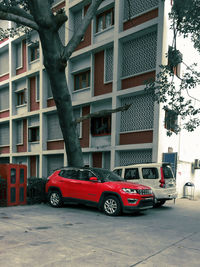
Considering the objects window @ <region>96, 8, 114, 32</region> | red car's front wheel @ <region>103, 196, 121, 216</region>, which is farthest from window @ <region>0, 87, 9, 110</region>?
red car's front wheel @ <region>103, 196, 121, 216</region>

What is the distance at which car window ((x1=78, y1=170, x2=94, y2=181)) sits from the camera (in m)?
9.92

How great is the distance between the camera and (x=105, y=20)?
1803 cm

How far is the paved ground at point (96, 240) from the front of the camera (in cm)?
455

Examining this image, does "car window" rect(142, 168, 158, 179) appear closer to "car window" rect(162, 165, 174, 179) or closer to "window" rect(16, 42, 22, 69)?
"car window" rect(162, 165, 174, 179)

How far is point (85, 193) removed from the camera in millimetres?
9656

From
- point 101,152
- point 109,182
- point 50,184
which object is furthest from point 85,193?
point 101,152

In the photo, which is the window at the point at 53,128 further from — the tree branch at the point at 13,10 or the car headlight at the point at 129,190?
the car headlight at the point at 129,190

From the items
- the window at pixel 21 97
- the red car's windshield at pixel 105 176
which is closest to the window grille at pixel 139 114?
the red car's windshield at pixel 105 176

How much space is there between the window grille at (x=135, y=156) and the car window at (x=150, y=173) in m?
3.64

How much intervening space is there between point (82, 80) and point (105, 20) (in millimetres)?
4401

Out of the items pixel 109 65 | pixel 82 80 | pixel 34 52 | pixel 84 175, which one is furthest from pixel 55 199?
pixel 34 52

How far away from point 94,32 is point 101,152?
8.32 metres

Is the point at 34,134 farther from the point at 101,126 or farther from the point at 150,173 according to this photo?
the point at 150,173

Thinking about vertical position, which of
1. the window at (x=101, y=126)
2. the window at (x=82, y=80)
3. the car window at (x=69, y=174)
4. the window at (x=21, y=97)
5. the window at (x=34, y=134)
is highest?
the window at (x=82, y=80)
